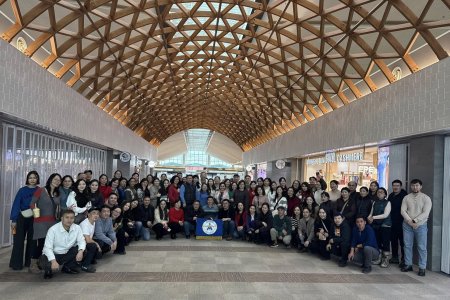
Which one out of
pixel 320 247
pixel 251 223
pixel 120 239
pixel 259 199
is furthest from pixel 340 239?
pixel 120 239

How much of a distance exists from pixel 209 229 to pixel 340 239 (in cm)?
467

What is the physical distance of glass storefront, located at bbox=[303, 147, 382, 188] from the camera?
15026mm

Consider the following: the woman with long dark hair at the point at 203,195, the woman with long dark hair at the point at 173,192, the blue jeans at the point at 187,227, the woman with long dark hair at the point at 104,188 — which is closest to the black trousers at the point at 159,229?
the blue jeans at the point at 187,227

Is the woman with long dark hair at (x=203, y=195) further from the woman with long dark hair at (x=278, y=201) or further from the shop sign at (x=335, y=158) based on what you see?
the shop sign at (x=335, y=158)

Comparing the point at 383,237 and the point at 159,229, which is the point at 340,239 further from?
the point at 159,229

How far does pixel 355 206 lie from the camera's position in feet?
35.8

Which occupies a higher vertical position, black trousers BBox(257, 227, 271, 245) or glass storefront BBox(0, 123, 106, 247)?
glass storefront BBox(0, 123, 106, 247)

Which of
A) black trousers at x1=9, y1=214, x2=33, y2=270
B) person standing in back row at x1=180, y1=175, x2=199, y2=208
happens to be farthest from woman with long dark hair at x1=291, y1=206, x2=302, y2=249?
black trousers at x1=9, y1=214, x2=33, y2=270

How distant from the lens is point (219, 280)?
26.1 feet

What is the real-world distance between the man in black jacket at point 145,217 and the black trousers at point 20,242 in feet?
14.8

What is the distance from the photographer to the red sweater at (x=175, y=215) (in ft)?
42.7

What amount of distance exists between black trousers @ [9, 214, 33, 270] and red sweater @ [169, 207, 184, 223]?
5.24 meters

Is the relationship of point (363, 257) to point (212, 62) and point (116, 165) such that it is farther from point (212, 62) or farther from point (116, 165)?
point (116, 165)

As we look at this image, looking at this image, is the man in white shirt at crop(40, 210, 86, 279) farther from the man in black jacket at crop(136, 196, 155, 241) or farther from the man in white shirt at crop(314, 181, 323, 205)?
the man in white shirt at crop(314, 181, 323, 205)
